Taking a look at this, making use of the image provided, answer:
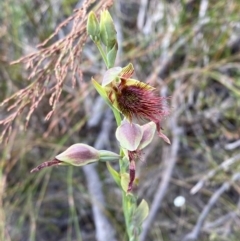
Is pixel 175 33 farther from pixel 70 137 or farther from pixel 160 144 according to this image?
pixel 70 137

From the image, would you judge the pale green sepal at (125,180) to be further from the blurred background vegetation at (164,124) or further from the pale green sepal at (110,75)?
the blurred background vegetation at (164,124)

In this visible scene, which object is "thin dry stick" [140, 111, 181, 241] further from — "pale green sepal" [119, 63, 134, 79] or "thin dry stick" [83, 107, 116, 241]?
"pale green sepal" [119, 63, 134, 79]

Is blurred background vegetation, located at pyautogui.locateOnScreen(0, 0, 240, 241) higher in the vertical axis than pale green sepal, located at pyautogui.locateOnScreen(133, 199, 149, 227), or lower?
lower

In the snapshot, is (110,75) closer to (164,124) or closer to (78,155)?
(78,155)

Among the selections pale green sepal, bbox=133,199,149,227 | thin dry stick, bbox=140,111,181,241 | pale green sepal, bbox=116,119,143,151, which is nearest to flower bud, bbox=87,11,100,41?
pale green sepal, bbox=116,119,143,151

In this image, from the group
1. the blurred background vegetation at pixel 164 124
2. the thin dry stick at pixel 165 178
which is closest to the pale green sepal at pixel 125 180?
the thin dry stick at pixel 165 178

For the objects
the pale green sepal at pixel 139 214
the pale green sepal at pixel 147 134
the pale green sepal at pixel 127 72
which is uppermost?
the pale green sepal at pixel 127 72
